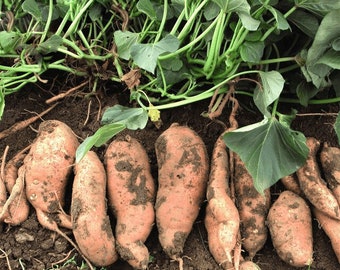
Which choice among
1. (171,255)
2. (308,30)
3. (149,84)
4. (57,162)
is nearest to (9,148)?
(57,162)

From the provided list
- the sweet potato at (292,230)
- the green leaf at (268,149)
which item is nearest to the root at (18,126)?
the green leaf at (268,149)

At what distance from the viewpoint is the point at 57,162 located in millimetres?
1778

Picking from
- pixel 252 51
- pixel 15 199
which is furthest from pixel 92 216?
pixel 252 51

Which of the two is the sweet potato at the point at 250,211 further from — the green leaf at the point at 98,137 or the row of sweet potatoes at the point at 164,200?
the green leaf at the point at 98,137

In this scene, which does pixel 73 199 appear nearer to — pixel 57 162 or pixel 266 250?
pixel 57 162

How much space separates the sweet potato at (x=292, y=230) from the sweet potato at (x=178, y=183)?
0.81 ft

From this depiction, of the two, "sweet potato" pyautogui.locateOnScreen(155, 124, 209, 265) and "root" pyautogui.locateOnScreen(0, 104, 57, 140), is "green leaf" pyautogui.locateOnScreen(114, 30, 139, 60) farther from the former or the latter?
"root" pyautogui.locateOnScreen(0, 104, 57, 140)

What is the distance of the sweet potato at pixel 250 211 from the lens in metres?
1.69

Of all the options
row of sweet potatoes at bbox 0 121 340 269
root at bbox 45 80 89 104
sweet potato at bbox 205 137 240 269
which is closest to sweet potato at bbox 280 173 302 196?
row of sweet potatoes at bbox 0 121 340 269

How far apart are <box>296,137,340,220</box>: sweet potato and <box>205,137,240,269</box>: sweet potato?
24 cm

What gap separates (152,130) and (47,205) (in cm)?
47

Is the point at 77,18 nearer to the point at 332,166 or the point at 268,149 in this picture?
the point at 268,149

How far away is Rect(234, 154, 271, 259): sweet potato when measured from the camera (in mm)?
1688

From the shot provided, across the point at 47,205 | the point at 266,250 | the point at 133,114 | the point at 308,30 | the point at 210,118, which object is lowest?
the point at 266,250
